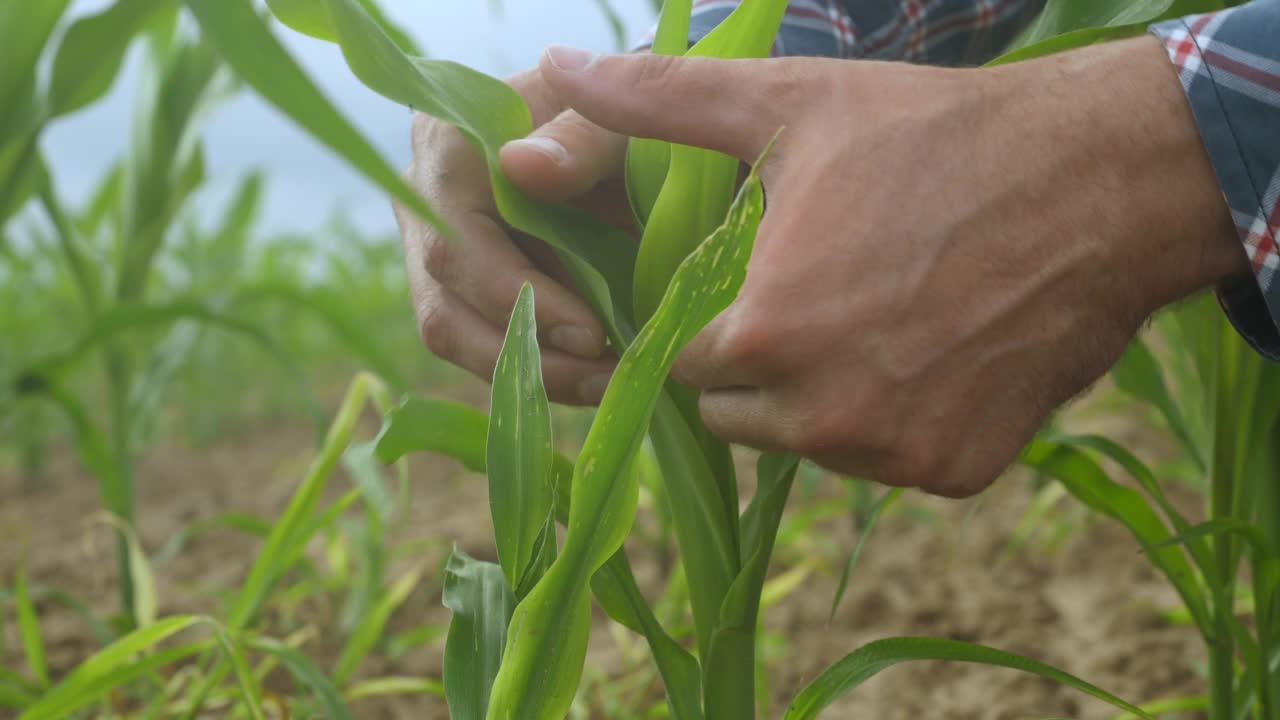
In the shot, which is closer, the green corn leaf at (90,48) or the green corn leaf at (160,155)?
the green corn leaf at (90,48)

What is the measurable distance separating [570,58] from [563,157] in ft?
0.16

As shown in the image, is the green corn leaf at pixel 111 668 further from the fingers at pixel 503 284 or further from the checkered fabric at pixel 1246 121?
the checkered fabric at pixel 1246 121

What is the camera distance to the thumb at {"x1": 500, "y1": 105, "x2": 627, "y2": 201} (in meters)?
0.48

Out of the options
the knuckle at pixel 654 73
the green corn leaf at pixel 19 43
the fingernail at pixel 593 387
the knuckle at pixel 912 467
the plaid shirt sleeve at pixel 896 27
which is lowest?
the knuckle at pixel 912 467

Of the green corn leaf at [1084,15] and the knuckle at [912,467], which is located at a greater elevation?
the green corn leaf at [1084,15]

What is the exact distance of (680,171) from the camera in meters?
0.49

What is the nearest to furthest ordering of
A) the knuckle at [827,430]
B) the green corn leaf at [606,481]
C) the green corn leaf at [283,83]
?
the green corn leaf at [283,83] < the green corn leaf at [606,481] < the knuckle at [827,430]

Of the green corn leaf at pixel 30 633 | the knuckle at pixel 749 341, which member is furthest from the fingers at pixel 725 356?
Result: the green corn leaf at pixel 30 633

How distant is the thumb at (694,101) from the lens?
1.52ft

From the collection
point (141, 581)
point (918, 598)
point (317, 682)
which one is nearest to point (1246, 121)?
point (317, 682)

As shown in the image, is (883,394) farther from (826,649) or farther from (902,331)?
(826,649)

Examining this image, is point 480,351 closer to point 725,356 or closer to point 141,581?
point 725,356

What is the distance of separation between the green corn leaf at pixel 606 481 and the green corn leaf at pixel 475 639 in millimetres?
48

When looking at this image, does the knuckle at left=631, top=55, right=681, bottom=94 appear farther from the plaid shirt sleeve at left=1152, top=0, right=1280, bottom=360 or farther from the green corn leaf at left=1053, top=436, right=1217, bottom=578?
the green corn leaf at left=1053, top=436, right=1217, bottom=578
